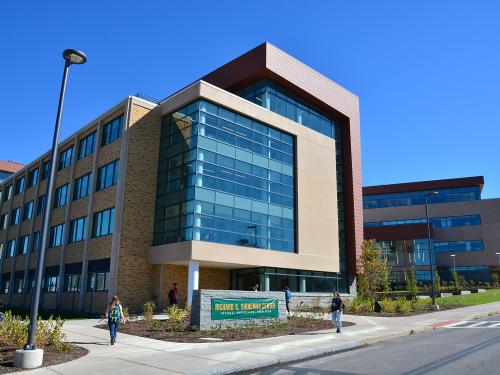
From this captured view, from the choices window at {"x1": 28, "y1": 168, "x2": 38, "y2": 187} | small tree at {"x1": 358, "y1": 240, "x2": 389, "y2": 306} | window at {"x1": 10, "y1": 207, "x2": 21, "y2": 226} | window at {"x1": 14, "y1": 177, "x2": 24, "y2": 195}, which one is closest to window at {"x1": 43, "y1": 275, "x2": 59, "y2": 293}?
window at {"x1": 28, "y1": 168, "x2": 38, "y2": 187}

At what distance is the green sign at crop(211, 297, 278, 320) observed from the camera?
17.9 meters

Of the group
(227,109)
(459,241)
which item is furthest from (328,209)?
(459,241)

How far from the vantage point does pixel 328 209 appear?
37.6 meters

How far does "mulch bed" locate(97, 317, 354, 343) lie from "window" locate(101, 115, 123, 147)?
1516cm

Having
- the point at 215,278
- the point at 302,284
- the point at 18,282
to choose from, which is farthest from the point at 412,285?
the point at 18,282

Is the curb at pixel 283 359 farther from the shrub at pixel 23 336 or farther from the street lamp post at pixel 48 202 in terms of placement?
the shrub at pixel 23 336

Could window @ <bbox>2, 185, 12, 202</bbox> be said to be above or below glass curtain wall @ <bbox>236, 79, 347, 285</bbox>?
below

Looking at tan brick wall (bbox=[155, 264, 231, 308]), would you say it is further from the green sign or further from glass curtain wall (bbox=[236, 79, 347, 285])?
glass curtain wall (bbox=[236, 79, 347, 285])

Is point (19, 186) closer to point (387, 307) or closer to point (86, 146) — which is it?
point (86, 146)

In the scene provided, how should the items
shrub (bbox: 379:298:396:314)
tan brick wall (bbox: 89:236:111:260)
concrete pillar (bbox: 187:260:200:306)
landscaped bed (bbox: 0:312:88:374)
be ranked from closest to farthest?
landscaped bed (bbox: 0:312:88:374) → concrete pillar (bbox: 187:260:200:306) → shrub (bbox: 379:298:396:314) → tan brick wall (bbox: 89:236:111:260)

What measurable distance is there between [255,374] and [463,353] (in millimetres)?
5904

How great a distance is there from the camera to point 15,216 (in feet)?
154

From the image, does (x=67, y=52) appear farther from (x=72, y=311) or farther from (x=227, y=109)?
(x=72, y=311)

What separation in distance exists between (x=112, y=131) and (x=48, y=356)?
74.1 feet
